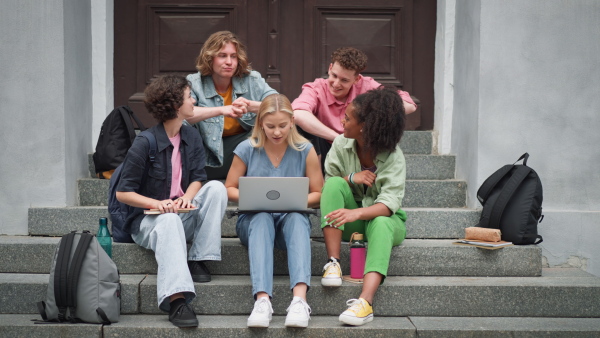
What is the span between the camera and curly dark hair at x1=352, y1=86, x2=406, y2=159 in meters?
4.15

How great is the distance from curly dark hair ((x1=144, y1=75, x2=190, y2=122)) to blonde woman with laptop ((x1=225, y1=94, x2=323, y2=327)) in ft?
1.47

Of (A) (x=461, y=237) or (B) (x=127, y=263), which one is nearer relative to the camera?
(B) (x=127, y=263)

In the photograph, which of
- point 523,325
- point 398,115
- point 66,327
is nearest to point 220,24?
point 398,115

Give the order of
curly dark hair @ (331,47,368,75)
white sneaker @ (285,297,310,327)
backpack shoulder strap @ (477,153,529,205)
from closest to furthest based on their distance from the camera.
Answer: white sneaker @ (285,297,310,327), backpack shoulder strap @ (477,153,529,205), curly dark hair @ (331,47,368,75)

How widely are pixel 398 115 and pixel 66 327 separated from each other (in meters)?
2.12

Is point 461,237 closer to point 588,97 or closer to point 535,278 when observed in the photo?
point 535,278

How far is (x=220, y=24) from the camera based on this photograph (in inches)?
232

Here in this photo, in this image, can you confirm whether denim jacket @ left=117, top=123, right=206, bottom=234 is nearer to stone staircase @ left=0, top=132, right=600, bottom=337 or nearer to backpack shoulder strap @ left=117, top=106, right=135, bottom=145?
stone staircase @ left=0, top=132, right=600, bottom=337

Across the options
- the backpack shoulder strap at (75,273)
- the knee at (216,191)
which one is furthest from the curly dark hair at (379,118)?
the backpack shoulder strap at (75,273)

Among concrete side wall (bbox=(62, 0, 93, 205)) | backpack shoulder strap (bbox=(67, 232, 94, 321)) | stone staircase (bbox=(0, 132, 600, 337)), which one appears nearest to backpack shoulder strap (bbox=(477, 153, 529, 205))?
stone staircase (bbox=(0, 132, 600, 337))

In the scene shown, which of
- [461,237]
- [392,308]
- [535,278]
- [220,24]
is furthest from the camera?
[220,24]

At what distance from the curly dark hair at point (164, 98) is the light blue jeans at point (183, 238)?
47 centimetres

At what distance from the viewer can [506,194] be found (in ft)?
14.7

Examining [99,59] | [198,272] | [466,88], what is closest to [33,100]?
[99,59]
